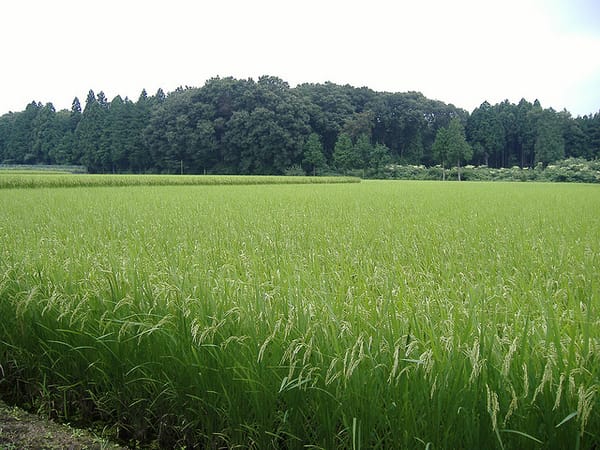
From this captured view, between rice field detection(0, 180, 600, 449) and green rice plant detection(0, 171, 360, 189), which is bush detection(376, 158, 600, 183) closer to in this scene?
green rice plant detection(0, 171, 360, 189)

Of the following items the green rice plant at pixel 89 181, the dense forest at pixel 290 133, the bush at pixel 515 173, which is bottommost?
the green rice plant at pixel 89 181

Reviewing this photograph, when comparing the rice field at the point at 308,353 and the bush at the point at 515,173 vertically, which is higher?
the bush at the point at 515,173

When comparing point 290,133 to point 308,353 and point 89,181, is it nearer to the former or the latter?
point 89,181

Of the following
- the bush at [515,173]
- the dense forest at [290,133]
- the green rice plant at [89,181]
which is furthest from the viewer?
the dense forest at [290,133]

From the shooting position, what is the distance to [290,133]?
53.8 metres

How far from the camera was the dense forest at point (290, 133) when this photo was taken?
175 ft

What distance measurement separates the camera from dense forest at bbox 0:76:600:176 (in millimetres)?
53312

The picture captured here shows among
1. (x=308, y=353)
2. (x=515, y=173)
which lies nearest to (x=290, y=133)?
(x=515, y=173)

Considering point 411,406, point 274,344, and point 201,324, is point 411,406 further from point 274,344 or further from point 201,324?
point 201,324

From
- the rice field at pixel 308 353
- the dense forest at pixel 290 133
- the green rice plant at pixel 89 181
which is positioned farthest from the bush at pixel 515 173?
the rice field at pixel 308 353

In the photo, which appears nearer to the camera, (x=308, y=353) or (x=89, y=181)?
(x=308, y=353)

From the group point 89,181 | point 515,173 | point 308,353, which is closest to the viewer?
point 308,353

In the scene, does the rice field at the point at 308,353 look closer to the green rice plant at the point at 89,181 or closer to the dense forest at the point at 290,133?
the green rice plant at the point at 89,181

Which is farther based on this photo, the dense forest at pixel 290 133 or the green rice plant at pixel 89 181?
the dense forest at pixel 290 133
